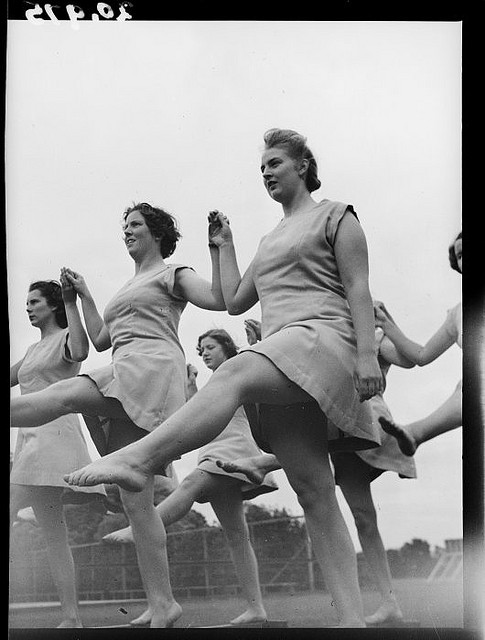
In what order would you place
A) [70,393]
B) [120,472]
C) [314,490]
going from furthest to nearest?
[70,393], [314,490], [120,472]

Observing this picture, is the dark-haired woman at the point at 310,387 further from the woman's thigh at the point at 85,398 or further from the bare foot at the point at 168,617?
the bare foot at the point at 168,617

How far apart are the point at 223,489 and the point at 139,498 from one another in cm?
29

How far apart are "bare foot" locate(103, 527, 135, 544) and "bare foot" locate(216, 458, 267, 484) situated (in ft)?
1.28

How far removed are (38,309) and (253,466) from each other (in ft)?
3.11

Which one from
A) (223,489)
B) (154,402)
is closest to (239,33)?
(154,402)

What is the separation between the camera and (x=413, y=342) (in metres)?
3.62

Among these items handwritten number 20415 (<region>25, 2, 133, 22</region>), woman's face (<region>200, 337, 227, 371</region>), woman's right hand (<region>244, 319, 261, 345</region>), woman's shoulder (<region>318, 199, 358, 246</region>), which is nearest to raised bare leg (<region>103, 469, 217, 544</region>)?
woman's face (<region>200, 337, 227, 371</region>)

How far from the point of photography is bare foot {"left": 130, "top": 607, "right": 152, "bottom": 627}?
358 cm

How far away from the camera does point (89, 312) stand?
376cm

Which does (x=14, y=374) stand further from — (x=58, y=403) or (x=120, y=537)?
(x=120, y=537)

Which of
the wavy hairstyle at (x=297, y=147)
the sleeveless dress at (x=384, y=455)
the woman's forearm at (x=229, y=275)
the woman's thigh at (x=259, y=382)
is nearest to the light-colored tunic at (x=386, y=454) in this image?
the sleeveless dress at (x=384, y=455)

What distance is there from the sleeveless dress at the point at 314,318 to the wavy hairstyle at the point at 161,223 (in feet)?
1.04

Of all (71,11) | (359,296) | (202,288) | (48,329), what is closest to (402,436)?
(359,296)

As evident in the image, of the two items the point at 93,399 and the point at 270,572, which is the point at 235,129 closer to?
the point at 93,399
